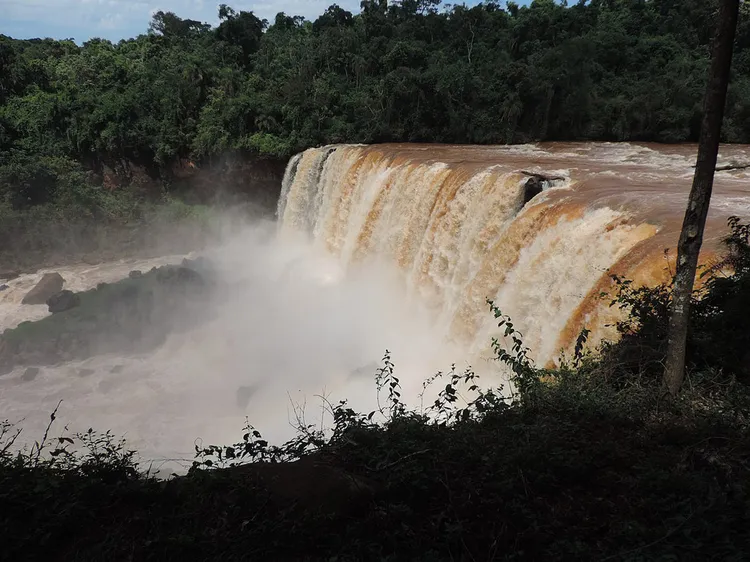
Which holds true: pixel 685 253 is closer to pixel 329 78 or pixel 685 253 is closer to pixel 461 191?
pixel 461 191

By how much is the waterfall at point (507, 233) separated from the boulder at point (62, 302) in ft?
28.3

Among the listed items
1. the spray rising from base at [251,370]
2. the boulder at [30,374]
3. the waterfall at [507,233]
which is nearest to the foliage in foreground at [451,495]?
the waterfall at [507,233]

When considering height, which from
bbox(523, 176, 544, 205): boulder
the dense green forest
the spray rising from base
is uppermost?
the dense green forest

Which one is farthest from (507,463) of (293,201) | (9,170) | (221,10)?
(221,10)

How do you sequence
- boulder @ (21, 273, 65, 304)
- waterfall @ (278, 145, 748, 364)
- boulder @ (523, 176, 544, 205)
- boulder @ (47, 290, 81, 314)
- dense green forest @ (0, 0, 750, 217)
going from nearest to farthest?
waterfall @ (278, 145, 748, 364)
boulder @ (523, 176, 544, 205)
boulder @ (47, 290, 81, 314)
boulder @ (21, 273, 65, 304)
dense green forest @ (0, 0, 750, 217)

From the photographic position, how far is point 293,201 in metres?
21.0

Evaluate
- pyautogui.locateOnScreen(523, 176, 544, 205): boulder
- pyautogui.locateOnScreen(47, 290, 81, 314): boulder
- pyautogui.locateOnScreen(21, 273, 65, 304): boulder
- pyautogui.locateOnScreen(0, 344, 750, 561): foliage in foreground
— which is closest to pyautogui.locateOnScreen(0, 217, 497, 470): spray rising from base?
pyautogui.locateOnScreen(523, 176, 544, 205): boulder

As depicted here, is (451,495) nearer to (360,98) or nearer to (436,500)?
(436,500)

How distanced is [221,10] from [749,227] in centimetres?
4077

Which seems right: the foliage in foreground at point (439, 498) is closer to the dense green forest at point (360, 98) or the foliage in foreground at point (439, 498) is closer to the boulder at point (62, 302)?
the boulder at point (62, 302)

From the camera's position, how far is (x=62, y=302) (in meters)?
17.0

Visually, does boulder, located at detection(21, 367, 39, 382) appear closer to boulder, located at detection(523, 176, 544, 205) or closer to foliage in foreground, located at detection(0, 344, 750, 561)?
foliage in foreground, located at detection(0, 344, 750, 561)

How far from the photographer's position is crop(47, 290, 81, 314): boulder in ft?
55.4

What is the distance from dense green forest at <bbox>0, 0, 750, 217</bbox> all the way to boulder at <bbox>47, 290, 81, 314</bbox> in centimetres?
789
